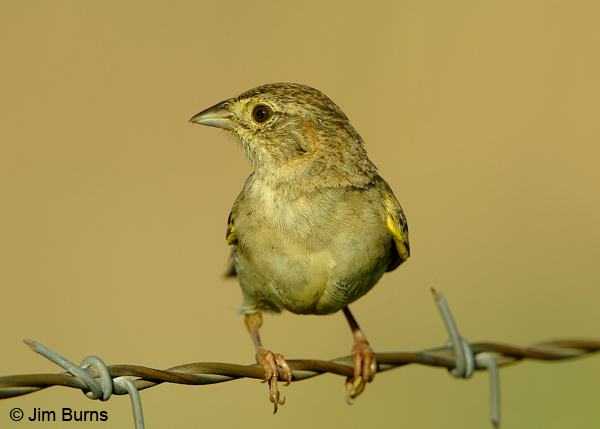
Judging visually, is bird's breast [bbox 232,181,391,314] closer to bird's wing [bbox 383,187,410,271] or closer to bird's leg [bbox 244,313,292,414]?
bird's wing [bbox 383,187,410,271]

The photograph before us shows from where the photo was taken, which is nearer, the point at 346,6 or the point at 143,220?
the point at 143,220

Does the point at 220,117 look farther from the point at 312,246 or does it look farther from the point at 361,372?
the point at 361,372

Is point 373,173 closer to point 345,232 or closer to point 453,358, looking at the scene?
point 345,232

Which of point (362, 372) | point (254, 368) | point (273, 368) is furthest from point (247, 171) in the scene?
point (254, 368)

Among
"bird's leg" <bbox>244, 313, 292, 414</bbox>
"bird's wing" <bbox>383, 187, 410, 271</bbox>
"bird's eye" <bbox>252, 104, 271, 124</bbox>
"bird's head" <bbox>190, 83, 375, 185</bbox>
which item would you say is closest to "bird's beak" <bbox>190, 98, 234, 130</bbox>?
"bird's head" <bbox>190, 83, 375, 185</bbox>

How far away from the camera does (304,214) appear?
17.1 ft

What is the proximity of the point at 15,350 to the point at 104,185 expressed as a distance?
2.81 m

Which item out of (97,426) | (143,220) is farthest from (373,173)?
(143,220)

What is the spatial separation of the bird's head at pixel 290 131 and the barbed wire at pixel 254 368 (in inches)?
62.9

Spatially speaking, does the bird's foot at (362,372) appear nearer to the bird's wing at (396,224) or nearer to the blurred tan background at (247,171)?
the bird's wing at (396,224)

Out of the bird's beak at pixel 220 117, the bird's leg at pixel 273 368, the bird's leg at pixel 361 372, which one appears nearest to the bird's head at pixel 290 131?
the bird's beak at pixel 220 117

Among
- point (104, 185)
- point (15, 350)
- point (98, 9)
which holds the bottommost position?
point (15, 350)

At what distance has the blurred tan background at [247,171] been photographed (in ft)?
31.4

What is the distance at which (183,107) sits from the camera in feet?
38.2
